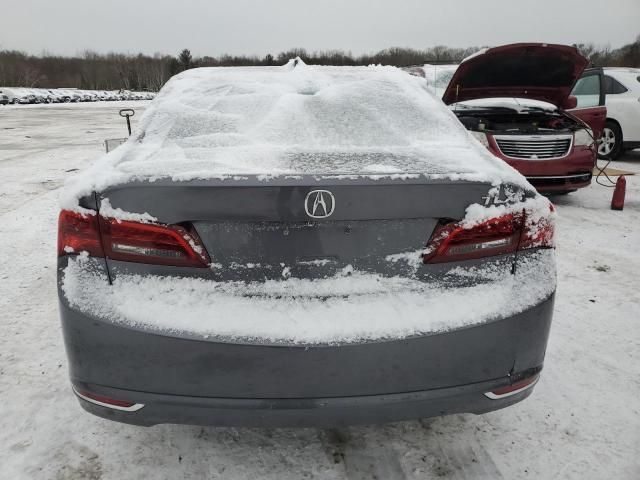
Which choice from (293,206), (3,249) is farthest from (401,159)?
(3,249)

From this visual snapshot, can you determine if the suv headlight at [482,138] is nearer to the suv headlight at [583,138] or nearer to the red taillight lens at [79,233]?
the suv headlight at [583,138]

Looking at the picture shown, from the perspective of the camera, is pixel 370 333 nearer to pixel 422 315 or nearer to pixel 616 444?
pixel 422 315

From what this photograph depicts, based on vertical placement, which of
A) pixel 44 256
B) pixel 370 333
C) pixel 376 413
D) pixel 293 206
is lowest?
pixel 44 256

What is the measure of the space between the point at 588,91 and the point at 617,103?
0.86m

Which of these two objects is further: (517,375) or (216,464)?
(216,464)

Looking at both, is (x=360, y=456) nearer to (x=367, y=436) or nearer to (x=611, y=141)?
(x=367, y=436)

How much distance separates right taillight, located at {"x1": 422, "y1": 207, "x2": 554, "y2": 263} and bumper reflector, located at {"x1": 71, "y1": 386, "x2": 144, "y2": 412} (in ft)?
3.43

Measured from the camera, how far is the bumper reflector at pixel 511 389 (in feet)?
5.36

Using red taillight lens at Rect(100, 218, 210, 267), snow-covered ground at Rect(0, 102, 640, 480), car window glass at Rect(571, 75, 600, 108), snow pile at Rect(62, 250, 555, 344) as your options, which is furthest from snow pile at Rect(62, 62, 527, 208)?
car window glass at Rect(571, 75, 600, 108)

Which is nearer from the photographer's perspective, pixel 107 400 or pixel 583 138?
pixel 107 400

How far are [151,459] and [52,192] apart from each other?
6011 millimetres

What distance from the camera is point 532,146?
586 cm

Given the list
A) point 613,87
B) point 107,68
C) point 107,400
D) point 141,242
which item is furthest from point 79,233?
point 107,68

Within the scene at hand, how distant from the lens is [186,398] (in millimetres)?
1506
